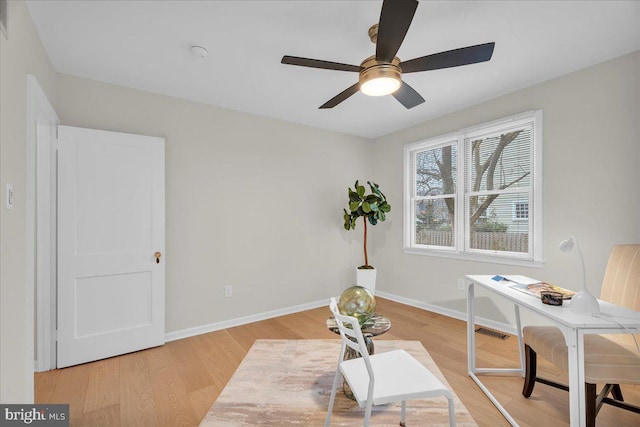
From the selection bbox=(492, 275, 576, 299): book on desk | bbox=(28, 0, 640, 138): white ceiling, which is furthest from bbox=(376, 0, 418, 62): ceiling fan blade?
bbox=(492, 275, 576, 299): book on desk

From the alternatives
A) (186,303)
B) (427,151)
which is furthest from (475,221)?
(186,303)

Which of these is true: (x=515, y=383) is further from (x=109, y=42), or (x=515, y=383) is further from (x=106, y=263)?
(x=109, y=42)

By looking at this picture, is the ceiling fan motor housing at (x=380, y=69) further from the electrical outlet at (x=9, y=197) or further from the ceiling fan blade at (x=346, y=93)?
the electrical outlet at (x=9, y=197)

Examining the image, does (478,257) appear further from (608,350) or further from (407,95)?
(407,95)

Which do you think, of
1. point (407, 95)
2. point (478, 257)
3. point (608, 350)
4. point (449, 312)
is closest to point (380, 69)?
point (407, 95)

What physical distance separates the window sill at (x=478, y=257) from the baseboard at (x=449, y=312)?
0.66 m

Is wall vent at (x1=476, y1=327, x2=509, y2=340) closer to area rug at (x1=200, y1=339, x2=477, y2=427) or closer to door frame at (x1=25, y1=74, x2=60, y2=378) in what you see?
area rug at (x1=200, y1=339, x2=477, y2=427)

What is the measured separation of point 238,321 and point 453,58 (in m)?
3.29

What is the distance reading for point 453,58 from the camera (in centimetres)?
171

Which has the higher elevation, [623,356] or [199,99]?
[199,99]

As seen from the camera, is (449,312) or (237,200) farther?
(449,312)

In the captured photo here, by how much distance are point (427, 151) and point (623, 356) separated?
9.69 feet

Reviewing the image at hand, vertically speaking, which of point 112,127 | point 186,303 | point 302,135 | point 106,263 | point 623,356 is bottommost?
point 186,303

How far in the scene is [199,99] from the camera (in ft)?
10.2
